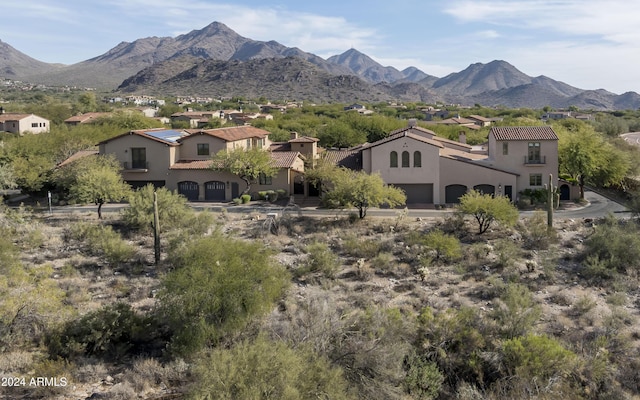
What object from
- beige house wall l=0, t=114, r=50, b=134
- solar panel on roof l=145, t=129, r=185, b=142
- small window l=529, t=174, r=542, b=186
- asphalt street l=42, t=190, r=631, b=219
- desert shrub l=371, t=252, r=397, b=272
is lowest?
desert shrub l=371, t=252, r=397, b=272

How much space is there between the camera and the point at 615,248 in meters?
30.3

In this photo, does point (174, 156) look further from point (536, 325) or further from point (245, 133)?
point (536, 325)

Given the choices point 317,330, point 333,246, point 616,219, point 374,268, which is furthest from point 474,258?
point 317,330

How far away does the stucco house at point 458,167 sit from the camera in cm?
4431

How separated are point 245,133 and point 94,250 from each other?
22863mm

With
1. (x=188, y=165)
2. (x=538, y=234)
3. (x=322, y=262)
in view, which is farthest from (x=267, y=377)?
(x=188, y=165)

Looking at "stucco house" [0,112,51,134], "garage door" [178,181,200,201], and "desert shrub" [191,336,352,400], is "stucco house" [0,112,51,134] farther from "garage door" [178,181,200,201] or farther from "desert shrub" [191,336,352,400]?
"desert shrub" [191,336,352,400]

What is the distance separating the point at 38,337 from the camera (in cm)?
2219

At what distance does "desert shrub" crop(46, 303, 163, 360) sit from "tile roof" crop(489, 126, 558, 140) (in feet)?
107

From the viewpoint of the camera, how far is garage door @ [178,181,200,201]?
48125mm

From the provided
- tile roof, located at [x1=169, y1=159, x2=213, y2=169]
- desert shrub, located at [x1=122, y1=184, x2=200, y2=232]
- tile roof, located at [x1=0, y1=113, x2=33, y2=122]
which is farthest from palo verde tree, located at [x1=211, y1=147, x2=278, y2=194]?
tile roof, located at [x1=0, y1=113, x2=33, y2=122]

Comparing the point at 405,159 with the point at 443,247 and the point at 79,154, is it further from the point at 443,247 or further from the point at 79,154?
the point at 79,154

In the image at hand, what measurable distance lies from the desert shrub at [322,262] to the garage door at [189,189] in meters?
19.4

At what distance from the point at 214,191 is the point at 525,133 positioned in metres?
27.1
